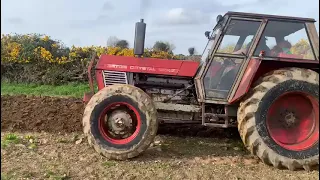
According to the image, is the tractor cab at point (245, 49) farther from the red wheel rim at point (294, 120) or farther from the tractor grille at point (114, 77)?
the tractor grille at point (114, 77)

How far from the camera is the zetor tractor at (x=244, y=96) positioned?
5426mm

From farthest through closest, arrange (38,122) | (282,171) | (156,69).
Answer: (38,122) < (156,69) < (282,171)

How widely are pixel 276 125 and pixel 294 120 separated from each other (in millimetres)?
277

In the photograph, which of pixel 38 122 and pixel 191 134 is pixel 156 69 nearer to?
pixel 191 134

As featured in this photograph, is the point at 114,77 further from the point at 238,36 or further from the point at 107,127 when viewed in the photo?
the point at 238,36

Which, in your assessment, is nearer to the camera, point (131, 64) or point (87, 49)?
point (131, 64)

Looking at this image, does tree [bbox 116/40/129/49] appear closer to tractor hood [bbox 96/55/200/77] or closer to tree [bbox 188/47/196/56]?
tree [bbox 188/47/196/56]

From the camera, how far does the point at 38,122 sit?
7031mm

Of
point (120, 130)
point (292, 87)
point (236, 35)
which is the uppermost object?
point (236, 35)

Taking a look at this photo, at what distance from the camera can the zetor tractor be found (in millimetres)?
5426

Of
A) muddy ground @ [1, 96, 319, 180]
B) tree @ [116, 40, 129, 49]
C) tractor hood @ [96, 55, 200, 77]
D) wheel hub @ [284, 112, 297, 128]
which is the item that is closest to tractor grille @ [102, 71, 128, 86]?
tractor hood @ [96, 55, 200, 77]

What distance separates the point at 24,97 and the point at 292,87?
6222 millimetres

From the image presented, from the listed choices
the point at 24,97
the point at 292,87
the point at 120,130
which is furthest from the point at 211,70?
the point at 24,97

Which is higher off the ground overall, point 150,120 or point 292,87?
point 292,87
